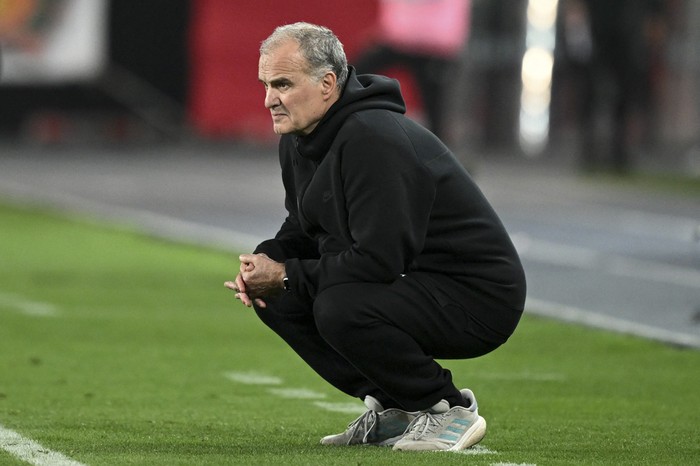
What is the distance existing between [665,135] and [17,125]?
22685 mm

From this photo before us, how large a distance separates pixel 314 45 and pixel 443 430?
1.47m

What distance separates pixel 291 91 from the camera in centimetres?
605

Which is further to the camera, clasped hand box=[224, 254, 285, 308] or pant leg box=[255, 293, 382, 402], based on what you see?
pant leg box=[255, 293, 382, 402]

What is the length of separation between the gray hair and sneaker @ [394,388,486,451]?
1.30m

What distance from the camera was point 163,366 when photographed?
30.7 feet

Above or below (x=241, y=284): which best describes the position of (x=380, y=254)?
above

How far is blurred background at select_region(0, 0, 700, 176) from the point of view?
38062mm

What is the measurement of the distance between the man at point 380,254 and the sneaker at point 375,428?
3cm

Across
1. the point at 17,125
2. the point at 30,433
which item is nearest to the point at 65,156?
the point at 17,125

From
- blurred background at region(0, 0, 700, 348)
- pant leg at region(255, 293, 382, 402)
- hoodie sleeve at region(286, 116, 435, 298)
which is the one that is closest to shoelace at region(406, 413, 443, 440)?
pant leg at region(255, 293, 382, 402)

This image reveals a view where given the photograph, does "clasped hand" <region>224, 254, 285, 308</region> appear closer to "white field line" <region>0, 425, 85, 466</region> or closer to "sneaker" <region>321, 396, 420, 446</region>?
"sneaker" <region>321, 396, 420, 446</region>

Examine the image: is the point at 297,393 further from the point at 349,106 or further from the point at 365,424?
the point at 349,106

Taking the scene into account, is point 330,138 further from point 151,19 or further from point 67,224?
point 151,19

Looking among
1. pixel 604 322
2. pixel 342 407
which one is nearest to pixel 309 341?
pixel 342 407
